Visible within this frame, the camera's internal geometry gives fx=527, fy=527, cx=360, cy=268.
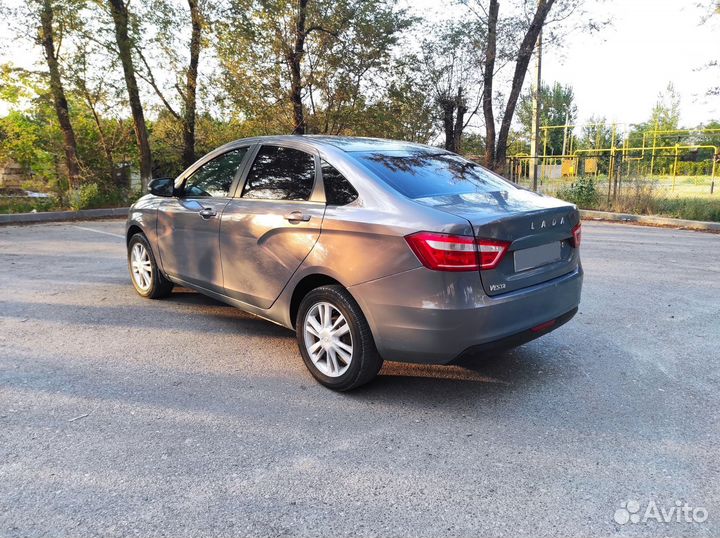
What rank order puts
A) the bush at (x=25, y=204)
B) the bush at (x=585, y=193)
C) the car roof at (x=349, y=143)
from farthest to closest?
the bush at (x=585, y=193), the bush at (x=25, y=204), the car roof at (x=349, y=143)

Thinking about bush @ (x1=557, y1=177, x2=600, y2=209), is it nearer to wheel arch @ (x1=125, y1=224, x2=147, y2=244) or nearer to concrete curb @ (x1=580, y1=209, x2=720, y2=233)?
concrete curb @ (x1=580, y1=209, x2=720, y2=233)

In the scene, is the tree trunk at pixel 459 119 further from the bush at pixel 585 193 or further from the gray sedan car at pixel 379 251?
the gray sedan car at pixel 379 251

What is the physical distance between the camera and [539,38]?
671 inches

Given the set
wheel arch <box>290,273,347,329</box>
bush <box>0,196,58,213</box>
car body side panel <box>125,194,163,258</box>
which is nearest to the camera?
wheel arch <box>290,273,347,329</box>

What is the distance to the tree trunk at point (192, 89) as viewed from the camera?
16.4m

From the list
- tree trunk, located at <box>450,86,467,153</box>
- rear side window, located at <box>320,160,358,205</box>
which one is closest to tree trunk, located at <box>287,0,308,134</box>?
tree trunk, located at <box>450,86,467,153</box>

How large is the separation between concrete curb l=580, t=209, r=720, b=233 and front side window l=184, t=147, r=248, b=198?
1224cm

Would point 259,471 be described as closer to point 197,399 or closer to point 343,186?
point 197,399

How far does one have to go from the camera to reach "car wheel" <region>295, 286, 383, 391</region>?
3.24 m

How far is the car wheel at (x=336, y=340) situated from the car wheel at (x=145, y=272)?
2.44 meters

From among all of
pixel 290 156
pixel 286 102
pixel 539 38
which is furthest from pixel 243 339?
pixel 539 38

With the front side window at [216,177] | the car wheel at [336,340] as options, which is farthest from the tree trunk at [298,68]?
the car wheel at [336,340]

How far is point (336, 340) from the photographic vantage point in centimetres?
339

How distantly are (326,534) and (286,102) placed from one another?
51.7 feet
